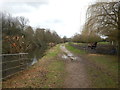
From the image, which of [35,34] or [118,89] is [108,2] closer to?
[118,89]

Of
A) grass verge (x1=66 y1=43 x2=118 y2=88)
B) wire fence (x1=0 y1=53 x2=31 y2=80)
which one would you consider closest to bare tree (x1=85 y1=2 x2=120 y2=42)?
grass verge (x1=66 y1=43 x2=118 y2=88)

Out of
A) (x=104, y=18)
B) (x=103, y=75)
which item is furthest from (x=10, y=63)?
(x=104, y=18)

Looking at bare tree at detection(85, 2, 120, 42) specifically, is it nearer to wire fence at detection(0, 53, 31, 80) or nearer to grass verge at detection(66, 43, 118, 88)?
grass verge at detection(66, 43, 118, 88)

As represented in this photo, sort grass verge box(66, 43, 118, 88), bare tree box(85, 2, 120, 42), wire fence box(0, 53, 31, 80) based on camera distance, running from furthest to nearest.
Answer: bare tree box(85, 2, 120, 42)
wire fence box(0, 53, 31, 80)
grass verge box(66, 43, 118, 88)

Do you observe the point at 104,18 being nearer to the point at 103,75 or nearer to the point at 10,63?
the point at 103,75

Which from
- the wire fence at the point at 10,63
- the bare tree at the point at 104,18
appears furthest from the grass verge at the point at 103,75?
the bare tree at the point at 104,18

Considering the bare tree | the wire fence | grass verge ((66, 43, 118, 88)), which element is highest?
the bare tree

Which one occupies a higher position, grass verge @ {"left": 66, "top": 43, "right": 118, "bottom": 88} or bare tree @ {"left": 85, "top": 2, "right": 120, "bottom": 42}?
bare tree @ {"left": 85, "top": 2, "right": 120, "bottom": 42}

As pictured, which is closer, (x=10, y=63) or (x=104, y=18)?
(x=10, y=63)

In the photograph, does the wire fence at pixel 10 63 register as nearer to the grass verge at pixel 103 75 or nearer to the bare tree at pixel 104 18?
the grass verge at pixel 103 75

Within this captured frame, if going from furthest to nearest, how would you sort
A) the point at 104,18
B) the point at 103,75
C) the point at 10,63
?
the point at 104,18, the point at 10,63, the point at 103,75

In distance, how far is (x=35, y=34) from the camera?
6194 cm

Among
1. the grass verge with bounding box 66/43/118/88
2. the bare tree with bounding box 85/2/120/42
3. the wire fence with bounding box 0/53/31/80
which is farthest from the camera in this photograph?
the bare tree with bounding box 85/2/120/42

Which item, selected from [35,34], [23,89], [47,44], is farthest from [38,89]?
[47,44]
